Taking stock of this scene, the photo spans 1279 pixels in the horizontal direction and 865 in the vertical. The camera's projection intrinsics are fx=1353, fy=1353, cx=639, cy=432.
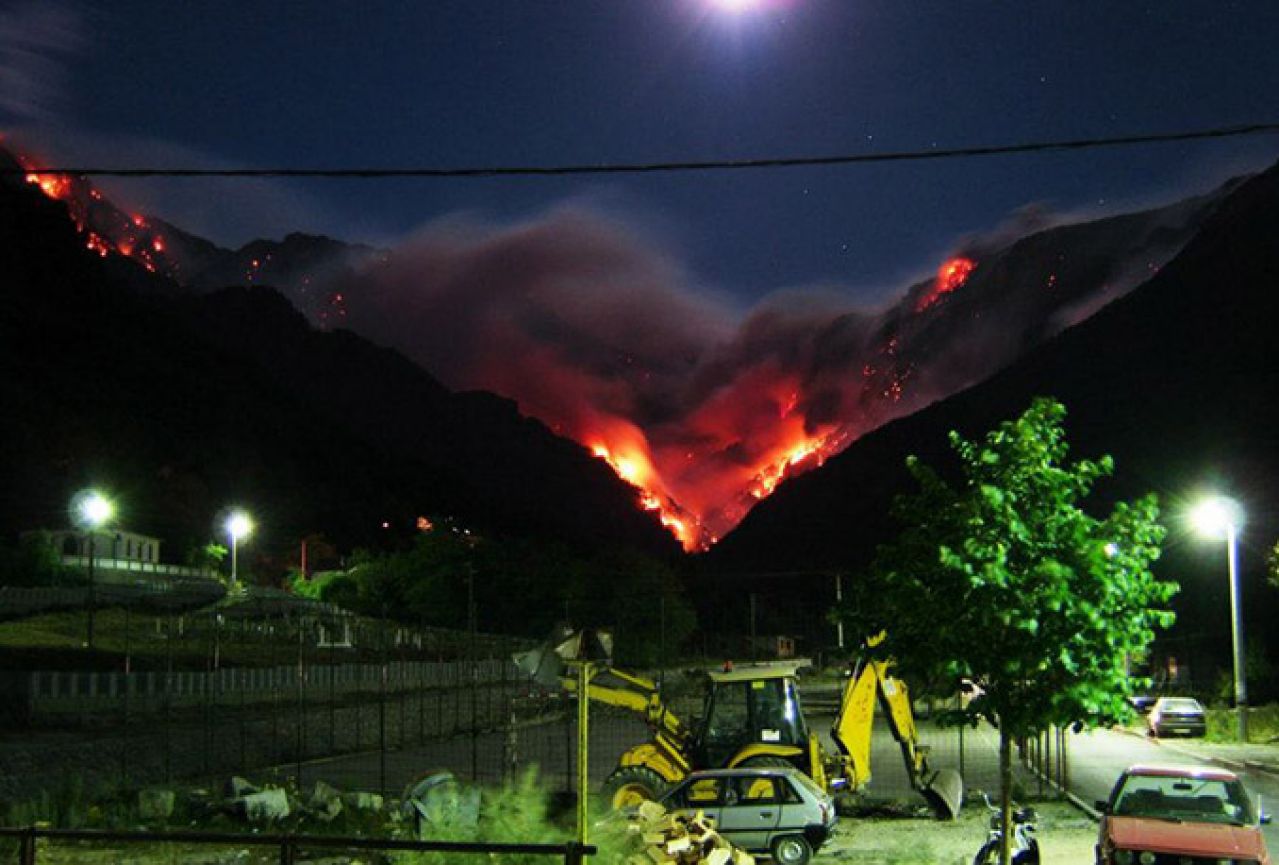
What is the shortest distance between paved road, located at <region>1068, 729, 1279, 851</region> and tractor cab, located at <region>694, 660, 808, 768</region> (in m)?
6.14

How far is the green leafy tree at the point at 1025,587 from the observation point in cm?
1329

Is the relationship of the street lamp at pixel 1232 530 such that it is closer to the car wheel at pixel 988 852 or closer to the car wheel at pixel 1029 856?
the car wheel at pixel 1029 856

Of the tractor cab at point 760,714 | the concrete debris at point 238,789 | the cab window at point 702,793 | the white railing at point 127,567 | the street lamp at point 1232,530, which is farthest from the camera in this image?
the white railing at point 127,567

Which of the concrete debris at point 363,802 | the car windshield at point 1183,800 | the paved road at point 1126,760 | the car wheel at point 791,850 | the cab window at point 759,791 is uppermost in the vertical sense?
the car windshield at point 1183,800

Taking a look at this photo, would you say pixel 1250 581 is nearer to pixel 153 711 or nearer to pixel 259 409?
pixel 153 711

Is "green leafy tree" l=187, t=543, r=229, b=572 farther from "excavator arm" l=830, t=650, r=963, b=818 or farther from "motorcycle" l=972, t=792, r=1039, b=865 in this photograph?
"motorcycle" l=972, t=792, r=1039, b=865

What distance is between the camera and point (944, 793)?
24.2m

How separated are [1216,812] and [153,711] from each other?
31.1 m

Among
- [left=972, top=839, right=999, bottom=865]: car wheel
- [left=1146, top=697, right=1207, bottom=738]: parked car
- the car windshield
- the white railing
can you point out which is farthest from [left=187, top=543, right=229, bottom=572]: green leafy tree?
the car windshield

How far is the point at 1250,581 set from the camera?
90625mm

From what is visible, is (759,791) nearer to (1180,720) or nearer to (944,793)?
(944,793)

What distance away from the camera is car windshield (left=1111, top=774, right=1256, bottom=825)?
50.1 feet

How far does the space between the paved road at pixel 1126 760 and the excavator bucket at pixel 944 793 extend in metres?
3.12

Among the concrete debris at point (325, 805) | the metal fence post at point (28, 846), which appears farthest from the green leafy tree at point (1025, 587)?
the concrete debris at point (325, 805)
